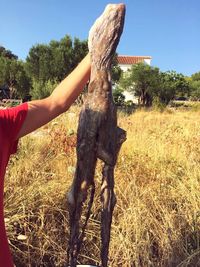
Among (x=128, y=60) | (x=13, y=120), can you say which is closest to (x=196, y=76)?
(x=128, y=60)

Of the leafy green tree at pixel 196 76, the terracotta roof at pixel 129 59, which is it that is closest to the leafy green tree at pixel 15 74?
the terracotta roof at pixel 129 59

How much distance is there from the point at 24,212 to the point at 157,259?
113cm

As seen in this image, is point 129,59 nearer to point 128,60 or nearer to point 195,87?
point 128,60

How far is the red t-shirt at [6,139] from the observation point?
5.38 ft

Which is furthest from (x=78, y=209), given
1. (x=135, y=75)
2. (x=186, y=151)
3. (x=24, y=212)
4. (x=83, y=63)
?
(x=135, y=75)

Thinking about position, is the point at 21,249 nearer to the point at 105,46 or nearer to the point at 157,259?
the point at 157,259

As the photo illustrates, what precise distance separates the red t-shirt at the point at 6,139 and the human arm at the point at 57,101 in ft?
0.14

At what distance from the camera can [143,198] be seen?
3598 mm

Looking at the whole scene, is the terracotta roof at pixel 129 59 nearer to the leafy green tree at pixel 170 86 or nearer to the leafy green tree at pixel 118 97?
the leafy green tree at pixel 170 86

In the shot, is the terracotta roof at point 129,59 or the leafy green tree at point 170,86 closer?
the leafy green tree at point 170,86

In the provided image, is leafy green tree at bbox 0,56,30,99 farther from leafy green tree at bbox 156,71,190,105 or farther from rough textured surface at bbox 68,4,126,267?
rough textured surface at bbox 68,4,126,267

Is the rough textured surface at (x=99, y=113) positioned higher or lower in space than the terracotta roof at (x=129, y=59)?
lower

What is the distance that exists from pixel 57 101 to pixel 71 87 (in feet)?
0.32

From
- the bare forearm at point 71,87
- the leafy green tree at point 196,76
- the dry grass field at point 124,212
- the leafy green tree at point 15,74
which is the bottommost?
the dry grass field at point 124,212
